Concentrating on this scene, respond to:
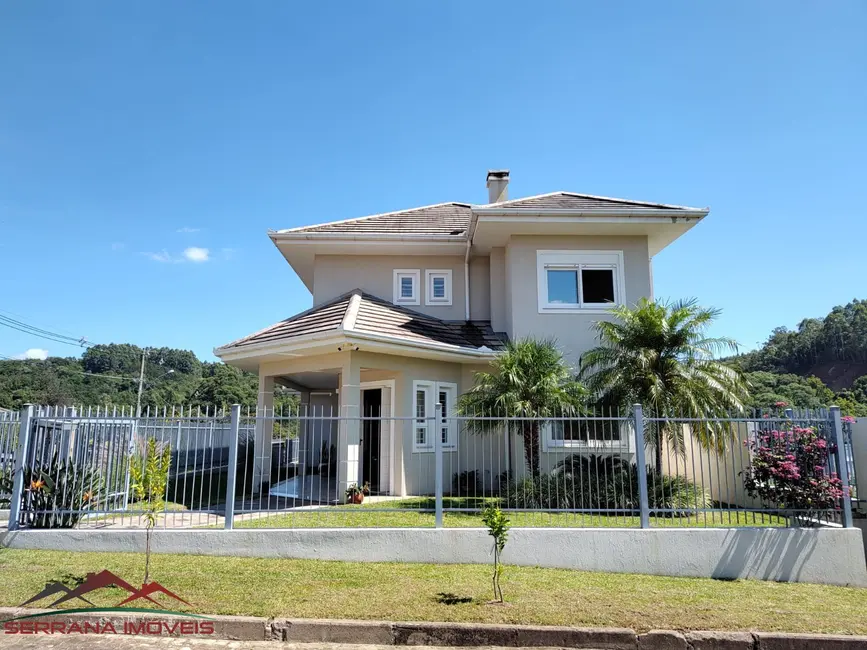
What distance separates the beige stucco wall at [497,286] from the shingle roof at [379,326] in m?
0.31

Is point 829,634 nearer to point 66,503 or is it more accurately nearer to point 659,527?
point 659,527

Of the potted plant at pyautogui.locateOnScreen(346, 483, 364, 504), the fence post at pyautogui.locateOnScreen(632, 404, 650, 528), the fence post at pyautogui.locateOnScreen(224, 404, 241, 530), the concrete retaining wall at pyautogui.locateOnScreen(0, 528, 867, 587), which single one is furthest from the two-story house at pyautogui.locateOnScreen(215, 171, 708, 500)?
the fence post at pyautogui.locateOnScreen(632, 404, 650, 528)

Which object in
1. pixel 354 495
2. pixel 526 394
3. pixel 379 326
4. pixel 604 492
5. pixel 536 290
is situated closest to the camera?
pixel 604 492

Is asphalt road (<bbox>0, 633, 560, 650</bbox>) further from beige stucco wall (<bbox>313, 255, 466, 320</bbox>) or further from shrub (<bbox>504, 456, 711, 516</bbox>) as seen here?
beige stucco wall (<bbox>313, 255, 466, 320</bbox>)

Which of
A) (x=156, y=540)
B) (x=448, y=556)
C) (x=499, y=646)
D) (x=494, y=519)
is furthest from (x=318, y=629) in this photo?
(x=156, y=540)

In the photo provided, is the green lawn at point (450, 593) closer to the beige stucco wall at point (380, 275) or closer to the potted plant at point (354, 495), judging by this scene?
the potted plant at point (354, 495)

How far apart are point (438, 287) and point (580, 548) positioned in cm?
875

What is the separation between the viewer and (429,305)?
49.9 ft

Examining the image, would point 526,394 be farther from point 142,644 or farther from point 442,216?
point 442,216

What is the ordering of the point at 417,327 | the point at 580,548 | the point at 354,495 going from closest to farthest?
the point at 580,548, the point at 354,495, the point at 417,327

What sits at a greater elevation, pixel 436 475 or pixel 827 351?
pixel 827 351

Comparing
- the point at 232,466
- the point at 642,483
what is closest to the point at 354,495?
the point at 232,466

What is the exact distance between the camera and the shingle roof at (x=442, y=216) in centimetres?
1354

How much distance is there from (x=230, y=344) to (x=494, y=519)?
8634mm
